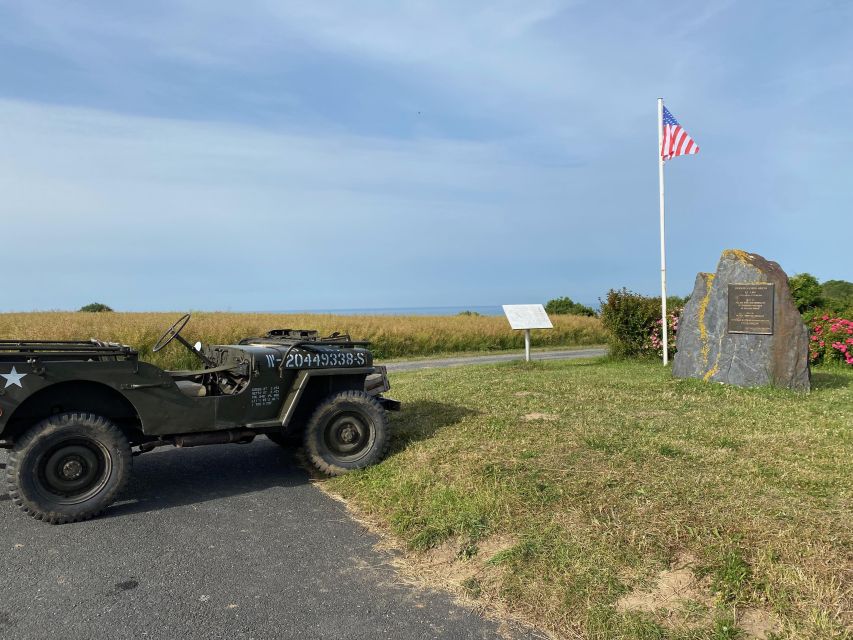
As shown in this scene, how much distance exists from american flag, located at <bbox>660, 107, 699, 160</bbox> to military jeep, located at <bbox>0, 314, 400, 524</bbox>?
9577 mm

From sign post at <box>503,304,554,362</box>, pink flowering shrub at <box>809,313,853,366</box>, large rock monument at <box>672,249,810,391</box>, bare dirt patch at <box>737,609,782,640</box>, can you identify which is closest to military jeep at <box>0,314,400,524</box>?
bare dirt patch at <box>737,609,782,640</box>

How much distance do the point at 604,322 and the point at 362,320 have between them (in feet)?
46.0

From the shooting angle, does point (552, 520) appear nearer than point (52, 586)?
→ No

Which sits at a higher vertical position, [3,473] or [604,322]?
[604,322]

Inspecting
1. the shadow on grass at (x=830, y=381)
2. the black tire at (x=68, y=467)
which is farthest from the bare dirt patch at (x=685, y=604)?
the shadow on grass at (x=830, y=381)

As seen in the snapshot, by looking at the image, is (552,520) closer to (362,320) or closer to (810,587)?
(810,587)

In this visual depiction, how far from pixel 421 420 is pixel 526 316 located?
829 centimetres

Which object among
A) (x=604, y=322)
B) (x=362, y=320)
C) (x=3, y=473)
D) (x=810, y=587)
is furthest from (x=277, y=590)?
(x=362, y=320)

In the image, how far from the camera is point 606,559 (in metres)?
3.73

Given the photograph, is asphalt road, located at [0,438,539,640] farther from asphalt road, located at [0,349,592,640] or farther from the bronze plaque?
the bronze plaque

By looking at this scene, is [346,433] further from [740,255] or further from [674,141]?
[674,141]

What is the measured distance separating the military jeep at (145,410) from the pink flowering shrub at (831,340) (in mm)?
11572

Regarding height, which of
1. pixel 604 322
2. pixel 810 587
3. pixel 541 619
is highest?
pixel 604 322

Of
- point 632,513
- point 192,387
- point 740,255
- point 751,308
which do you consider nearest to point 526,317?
point 740,255
